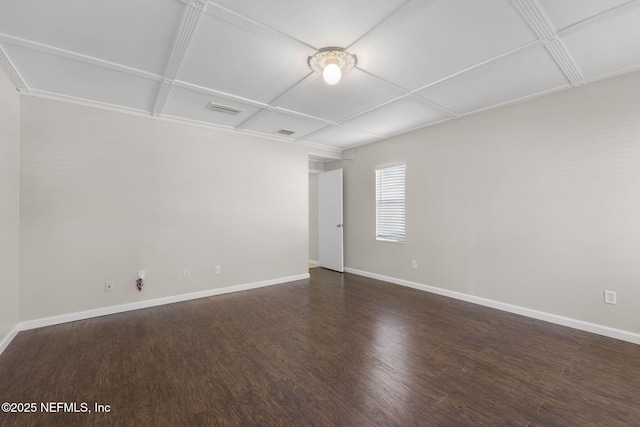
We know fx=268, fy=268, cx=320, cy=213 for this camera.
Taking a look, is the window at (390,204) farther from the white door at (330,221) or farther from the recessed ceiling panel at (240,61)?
the recessed ceiling panel at (240,61)

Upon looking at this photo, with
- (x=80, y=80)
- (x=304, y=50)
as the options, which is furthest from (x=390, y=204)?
(x=80, y=80)

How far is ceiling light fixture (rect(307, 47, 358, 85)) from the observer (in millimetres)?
2178

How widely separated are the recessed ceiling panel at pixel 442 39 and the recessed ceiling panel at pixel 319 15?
0.14 meters

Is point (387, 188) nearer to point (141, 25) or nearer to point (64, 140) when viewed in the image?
point (141, 25)

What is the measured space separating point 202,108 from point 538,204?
166 inches

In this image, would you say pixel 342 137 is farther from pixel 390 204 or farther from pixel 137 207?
pixel 137 207

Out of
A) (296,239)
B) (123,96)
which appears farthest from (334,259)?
(123,96)

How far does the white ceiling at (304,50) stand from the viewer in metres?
1.75

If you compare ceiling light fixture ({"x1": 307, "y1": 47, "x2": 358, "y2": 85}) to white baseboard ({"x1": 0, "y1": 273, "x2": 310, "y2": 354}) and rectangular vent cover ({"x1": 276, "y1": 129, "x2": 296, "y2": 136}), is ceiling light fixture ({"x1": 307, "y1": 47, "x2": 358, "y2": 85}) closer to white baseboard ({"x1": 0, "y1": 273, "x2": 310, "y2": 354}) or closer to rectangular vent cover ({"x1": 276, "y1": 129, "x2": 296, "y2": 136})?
rectangular vent cover ({"x1": 276, "y1": 129, "x2": 296, "y2": 136})

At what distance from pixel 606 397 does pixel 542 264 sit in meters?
1.58

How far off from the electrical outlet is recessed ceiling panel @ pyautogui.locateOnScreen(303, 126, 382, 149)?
3471 millimetres

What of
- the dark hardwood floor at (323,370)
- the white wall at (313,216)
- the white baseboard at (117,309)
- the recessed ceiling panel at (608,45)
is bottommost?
the dark hardwood floor at (323,370)

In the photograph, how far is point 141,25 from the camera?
1877 millimetres

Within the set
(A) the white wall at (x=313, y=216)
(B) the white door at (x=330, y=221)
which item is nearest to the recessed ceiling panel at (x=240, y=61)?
(B) the white door at (x=330, y=221)
